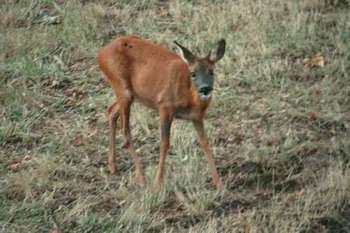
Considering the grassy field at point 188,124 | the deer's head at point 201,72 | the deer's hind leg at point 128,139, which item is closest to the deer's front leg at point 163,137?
the grassy field at point 188,124

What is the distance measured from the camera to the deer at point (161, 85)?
7145 millimetres

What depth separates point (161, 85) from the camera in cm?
749

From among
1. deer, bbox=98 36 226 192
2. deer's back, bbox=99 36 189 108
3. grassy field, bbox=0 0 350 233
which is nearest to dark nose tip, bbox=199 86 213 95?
deer, bbox=98 36 226 192

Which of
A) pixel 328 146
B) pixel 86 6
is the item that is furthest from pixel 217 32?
pixel 328 146

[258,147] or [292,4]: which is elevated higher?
[292,4]

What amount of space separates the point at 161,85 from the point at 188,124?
1.41 metres

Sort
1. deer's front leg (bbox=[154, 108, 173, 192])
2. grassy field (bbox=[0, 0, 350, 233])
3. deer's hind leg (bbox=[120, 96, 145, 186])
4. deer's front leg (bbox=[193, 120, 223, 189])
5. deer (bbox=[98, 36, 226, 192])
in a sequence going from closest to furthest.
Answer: grassy field (bbox=[0, 0, 350, 233])
deer (bbox=[98, 36, 226, 192])
deer's front leg (bbox=[154, 108, 173, 192])
deer's front leg (bbox=[193, 120, 223, 189])
deer's hind leg (bbox=[120, 96, 145, 186])

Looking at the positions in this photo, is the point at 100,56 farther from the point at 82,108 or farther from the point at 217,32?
the point at 217,32

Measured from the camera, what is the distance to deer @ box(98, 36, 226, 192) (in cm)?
714

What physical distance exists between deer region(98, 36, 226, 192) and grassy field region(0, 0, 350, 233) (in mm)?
279

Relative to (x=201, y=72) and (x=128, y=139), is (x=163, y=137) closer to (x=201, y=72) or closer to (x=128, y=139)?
(x=128, y=139)

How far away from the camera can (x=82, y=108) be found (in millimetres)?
9477

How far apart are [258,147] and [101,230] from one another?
2.22 meters

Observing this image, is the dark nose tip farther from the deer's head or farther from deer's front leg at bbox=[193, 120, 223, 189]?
deer's front leg at bbox=[193, 120, 223, 189]
